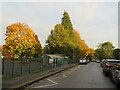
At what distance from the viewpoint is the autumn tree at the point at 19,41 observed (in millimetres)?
54469

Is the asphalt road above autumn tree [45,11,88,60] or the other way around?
Result: the other way around

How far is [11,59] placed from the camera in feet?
62.8

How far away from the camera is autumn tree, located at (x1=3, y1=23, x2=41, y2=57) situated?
54.5 metres

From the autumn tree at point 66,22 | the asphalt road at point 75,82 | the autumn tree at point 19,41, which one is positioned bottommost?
the asphalt road at point 75,82

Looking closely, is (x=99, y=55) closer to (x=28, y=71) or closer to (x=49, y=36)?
(x=49, y=36)

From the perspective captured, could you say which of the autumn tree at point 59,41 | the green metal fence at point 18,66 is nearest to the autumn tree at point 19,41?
the autumn tree at point 59,41

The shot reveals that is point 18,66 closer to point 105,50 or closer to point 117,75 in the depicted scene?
point 117,75

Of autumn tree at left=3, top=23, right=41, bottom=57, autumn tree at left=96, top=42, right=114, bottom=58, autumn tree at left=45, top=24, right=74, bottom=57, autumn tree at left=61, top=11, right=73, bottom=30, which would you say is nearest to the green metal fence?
autumn tree at left=3, top=23, right=41, bottom=57

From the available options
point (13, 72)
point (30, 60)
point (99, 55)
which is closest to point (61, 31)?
point (30, 60)

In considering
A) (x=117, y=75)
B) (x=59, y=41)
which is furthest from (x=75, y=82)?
(x=59, y=41)

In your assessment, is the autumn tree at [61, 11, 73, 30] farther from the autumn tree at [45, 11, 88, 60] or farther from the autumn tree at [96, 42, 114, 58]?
the autumn tree at [96, 42, 114, 58]

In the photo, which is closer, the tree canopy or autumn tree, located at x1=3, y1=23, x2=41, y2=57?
autumn tree, located at x1=3, y1=23, x2=41, y2=57

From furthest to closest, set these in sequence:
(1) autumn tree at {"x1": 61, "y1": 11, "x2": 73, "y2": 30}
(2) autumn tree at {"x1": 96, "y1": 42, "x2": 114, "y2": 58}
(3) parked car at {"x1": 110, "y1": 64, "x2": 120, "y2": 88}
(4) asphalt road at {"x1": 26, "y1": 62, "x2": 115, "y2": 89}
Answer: (2) autumn tree at {"x1": 96, "y1": 42, "x2": 114, "y2": 58}
(1) autumn tree at {"x1": 61, "y1": 11, "x2": 73, "y2": 30}
(4) asphalt road at {"x1": 26, "y1": 62, "x2": 115, "y2": 89}
(3) parked car at {"x1": 110, "y1": 64, "x2": 120, "y2": 88}

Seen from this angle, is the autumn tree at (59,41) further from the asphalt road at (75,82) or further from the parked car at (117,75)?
the parked car at (117,75)
